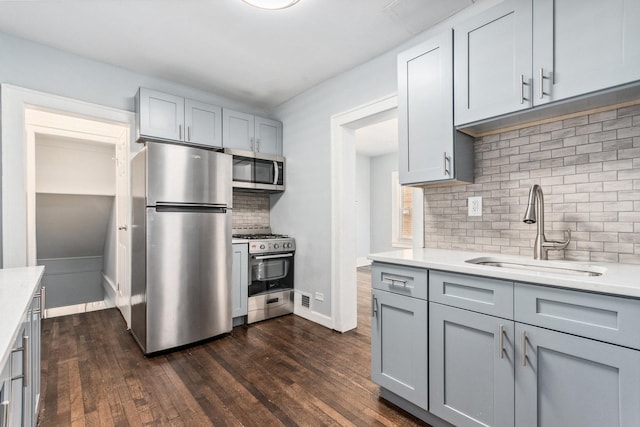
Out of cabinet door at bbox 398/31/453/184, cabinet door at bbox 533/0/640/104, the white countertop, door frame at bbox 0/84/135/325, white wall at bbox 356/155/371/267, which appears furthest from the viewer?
white wall at bbox 356/155/371/267

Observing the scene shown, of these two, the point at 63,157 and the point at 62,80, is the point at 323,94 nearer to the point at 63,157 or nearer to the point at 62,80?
the point at 62,80

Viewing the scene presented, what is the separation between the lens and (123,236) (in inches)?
130

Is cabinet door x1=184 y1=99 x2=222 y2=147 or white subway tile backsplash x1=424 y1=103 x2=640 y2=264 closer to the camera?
white subway tile backsplash x1=424 y1=103 x2=640 y2=264

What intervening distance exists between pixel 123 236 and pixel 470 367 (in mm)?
3457

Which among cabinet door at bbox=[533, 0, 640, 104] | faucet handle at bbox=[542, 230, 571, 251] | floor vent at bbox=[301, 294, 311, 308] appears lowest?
floor vent at bbox=[301, 294, 311, 308]

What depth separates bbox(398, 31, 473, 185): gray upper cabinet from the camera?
6.08ft

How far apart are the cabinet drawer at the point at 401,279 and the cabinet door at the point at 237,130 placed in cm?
223

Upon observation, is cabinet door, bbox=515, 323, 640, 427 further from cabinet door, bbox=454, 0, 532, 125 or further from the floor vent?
the floor vent

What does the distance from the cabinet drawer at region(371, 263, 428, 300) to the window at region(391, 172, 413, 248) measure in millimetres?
4508

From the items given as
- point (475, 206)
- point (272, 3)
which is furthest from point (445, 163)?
point (272, 3)

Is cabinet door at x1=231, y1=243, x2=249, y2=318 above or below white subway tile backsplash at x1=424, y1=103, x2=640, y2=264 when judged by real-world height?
below

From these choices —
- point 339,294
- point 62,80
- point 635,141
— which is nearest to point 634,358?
point 635,141

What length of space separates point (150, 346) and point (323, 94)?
2881mm

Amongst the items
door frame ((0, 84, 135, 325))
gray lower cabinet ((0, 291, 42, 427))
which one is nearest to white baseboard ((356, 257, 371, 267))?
door frame ((0, 84, 135, 325))
